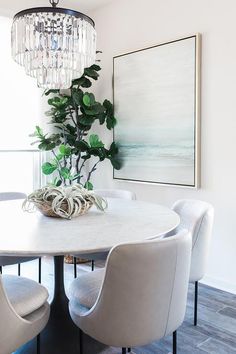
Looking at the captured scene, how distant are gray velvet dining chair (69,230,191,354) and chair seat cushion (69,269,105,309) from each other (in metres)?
0.11

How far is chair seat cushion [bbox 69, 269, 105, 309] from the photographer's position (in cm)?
161

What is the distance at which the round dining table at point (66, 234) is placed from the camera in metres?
1.48

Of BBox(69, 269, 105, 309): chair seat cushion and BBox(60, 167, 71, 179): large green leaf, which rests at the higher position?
BBox(60, 167, 71, 179): large green leaf

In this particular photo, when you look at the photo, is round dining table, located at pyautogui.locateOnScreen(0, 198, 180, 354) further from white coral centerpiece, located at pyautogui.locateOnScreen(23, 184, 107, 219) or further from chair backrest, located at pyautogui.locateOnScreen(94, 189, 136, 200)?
chair backrest, located at pyautogui.locateOnScreen(94, 189, 136, 200)

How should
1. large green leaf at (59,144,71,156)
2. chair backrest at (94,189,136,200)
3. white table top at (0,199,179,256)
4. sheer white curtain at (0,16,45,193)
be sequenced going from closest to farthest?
white table top at (0,199,179,256)
chair backrest at (94,189,136,200)
large green leaf at (59,144,71,156)
sheer white curtain at (0,16,45,193)

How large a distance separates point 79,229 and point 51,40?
3.55ft

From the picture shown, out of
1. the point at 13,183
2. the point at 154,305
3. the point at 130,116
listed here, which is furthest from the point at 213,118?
the point at 13,183

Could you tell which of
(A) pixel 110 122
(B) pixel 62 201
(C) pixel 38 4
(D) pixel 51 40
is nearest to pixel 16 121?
(A) pixel 110 122

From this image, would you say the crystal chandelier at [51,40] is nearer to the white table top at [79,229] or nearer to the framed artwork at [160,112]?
the white table top at [79,229]

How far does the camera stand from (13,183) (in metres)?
3.83

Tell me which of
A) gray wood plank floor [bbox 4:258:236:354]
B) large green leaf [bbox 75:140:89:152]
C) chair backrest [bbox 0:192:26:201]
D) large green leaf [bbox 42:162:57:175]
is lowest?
gray wood plank floor [bbox 4:258:236:354]

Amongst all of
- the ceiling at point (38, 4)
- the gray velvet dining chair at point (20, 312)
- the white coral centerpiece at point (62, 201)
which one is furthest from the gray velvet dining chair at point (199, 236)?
the ceiling at point (38, 4)

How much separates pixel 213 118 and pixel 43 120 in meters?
1.99

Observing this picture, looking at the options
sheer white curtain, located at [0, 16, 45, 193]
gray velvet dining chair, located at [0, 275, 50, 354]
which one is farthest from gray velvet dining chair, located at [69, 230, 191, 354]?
sheer white curtain, located at [0, 16, 45, 193]
